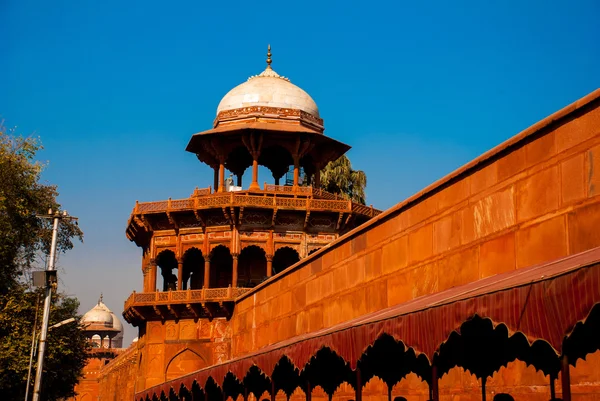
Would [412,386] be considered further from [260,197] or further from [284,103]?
[284,103]

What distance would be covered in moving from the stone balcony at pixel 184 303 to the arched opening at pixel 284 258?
4.07 meters

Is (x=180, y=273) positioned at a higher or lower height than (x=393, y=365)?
higher

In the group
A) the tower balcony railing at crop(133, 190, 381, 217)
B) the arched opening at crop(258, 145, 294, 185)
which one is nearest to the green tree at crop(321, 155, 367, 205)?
the arched opening at crop(258, 145, 294, 185)

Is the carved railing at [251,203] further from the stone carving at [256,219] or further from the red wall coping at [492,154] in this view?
the red wall coping at [492,154]

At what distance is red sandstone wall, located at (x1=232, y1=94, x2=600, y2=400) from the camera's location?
10.0 metres

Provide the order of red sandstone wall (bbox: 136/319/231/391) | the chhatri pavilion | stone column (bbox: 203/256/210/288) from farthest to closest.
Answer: stone column (bbox: 203/256/210/288), red sandstone wall (bbox: 136/319/231/391), the chhatri pavilion

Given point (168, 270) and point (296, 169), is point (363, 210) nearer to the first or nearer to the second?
point (296, 169)

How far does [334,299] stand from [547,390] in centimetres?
811

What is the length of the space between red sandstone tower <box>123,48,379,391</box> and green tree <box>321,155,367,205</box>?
11.2m

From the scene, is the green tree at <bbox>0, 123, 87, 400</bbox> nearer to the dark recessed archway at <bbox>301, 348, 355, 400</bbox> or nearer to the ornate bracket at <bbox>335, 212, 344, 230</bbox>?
the ornate bracket at <bbox>335, 212, 344, 230</bbox>

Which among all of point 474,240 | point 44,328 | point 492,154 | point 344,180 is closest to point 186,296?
point 44,328

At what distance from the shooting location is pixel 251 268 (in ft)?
132

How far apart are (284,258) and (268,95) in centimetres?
697

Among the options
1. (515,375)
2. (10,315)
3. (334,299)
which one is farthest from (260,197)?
(515,375)
